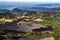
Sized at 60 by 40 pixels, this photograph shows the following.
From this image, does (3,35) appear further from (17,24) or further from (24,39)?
(17,24)

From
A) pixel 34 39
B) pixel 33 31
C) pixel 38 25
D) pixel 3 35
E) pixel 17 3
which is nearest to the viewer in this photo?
pixel 34 39

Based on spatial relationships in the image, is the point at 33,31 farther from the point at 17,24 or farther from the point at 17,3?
the point at 17,3

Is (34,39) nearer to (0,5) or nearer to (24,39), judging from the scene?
(24,39)

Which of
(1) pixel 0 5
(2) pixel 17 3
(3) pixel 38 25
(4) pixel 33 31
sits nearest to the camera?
(4) pixel 33 31

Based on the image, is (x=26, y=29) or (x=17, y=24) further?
(x=17, y=24)

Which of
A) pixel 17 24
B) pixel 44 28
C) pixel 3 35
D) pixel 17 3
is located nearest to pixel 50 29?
pixel 44 28

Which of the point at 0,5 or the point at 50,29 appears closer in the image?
the point at 50,29

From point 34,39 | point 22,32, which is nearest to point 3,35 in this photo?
point 22,32

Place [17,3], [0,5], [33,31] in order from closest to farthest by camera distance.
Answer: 1. [33,31]
2. [0,5]
3. [17,3]

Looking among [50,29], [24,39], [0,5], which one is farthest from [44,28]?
[0,5]
